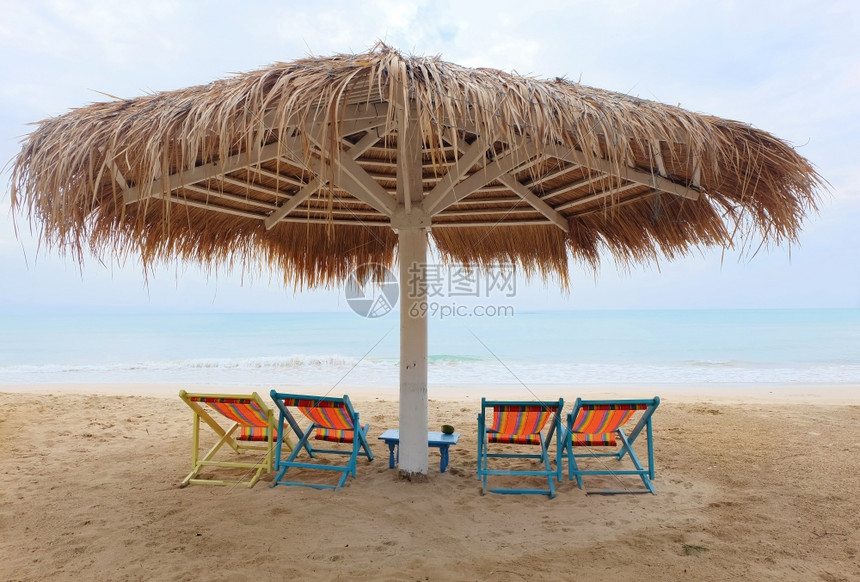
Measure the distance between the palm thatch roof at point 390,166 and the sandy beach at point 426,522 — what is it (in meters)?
1.40

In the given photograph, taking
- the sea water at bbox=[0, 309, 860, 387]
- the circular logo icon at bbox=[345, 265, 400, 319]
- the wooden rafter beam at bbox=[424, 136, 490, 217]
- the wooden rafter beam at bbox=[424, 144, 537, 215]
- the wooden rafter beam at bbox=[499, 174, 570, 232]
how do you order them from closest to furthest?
the wooden rafter beam at bbox=[424, 136, 490, 217], the wooden rafter beam at bbox=[424, 144, 537, 215], the wooden rafter beam at bbox=[499, 174, 570, 232], the circular logo icon at bbox=[345, 265, 400, 319], the sea water at bbox=[0, 309, 860, 387]

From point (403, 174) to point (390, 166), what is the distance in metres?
0.97

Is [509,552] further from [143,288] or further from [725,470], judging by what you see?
[143,288]

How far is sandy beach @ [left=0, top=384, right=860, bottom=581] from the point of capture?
79.2 inches

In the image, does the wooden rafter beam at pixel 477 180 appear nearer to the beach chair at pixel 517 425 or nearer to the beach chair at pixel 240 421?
the beach chair at pixel 517 425

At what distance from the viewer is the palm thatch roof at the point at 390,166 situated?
2.09m

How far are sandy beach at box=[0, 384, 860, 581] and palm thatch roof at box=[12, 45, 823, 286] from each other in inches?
55.2

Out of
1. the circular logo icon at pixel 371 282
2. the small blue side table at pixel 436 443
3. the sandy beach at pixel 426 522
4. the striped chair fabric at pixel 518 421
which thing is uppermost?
the circular logo icon at pixel 371 282

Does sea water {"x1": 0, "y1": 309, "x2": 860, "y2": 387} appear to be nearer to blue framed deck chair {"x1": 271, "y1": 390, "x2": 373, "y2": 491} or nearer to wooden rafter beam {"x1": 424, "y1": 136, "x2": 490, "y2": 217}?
blue framed deck chair {"x1": 271, "y1": 390, "x2": 373, "y2": 491}

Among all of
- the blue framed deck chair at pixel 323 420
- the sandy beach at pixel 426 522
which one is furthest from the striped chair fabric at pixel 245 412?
the sandy beach at pixel 426 522

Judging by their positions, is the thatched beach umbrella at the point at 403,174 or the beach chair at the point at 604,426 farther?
the beach chair at the point at 604,426

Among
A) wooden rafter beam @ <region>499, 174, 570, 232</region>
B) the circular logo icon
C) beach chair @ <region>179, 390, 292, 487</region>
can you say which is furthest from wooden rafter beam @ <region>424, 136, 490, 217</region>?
the circular logo icon

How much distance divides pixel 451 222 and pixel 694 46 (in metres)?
4.20

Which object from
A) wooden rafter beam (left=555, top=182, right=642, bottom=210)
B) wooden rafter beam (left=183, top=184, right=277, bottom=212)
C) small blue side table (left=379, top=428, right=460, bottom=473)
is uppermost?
wooden rafter beam (left=555, top=182, right=642, bottom=210)
